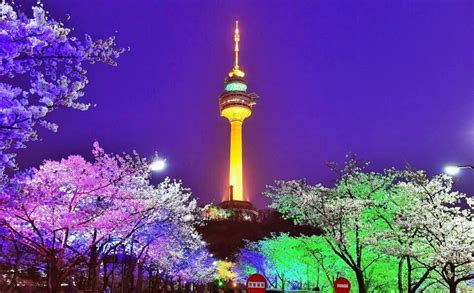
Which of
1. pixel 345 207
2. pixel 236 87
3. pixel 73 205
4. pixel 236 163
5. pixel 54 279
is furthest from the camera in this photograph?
pixel 236 87

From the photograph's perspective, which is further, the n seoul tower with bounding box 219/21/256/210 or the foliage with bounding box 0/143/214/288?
the n seoul tower with bounding box 219/21/256/210

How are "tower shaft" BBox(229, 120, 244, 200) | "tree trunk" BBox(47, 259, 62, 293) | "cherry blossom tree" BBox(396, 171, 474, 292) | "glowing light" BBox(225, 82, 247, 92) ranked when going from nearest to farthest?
1. "tree trunk" BBox(47, 259, 62, 293)
2. "cherry blossom tree" BBox(396, 171, 474, 292)
3. "tower shaft" BBox(229, 120, 244, 200)
4. "glowing light" BBox(225, 82, 247, 92)

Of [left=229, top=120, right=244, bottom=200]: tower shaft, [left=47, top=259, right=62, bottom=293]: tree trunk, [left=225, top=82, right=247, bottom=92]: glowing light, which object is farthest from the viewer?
[left=225, top=82, right=247, bottom=92]: glowing light

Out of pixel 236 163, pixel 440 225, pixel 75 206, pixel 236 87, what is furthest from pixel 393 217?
pixel 236 87

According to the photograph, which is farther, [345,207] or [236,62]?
[236,62]

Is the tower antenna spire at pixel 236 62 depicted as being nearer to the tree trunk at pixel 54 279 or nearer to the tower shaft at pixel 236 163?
the tower shaft at pixel 236 163

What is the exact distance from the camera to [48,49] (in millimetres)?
9164

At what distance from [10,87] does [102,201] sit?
1311 centimetres

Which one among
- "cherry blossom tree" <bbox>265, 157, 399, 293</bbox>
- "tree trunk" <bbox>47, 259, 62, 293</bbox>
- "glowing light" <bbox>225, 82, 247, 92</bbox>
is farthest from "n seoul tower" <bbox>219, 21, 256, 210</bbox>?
"tree trunk" <bbox>47, 259, 62, 293</bbox>

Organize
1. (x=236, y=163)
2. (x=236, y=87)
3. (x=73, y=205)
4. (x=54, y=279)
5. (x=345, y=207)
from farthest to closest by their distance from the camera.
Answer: (x=236, y=87) < (x=236, y=163) < (x=345, y=207) < (x=73, y=205) < (x=54, y=279)

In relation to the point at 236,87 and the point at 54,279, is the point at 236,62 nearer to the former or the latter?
the point at 236,87

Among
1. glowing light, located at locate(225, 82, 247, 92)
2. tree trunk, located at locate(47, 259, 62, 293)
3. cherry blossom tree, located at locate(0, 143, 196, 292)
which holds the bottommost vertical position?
tree trunk, located at locate(47, 259, 62, 293)

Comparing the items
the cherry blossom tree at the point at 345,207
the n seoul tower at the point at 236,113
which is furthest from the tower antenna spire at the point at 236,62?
the cherry blossom tree at the point at 345,207

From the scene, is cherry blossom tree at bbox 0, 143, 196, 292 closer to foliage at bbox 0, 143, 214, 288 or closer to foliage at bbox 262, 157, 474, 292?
foliage at bbox 0, 143, 214, 288
